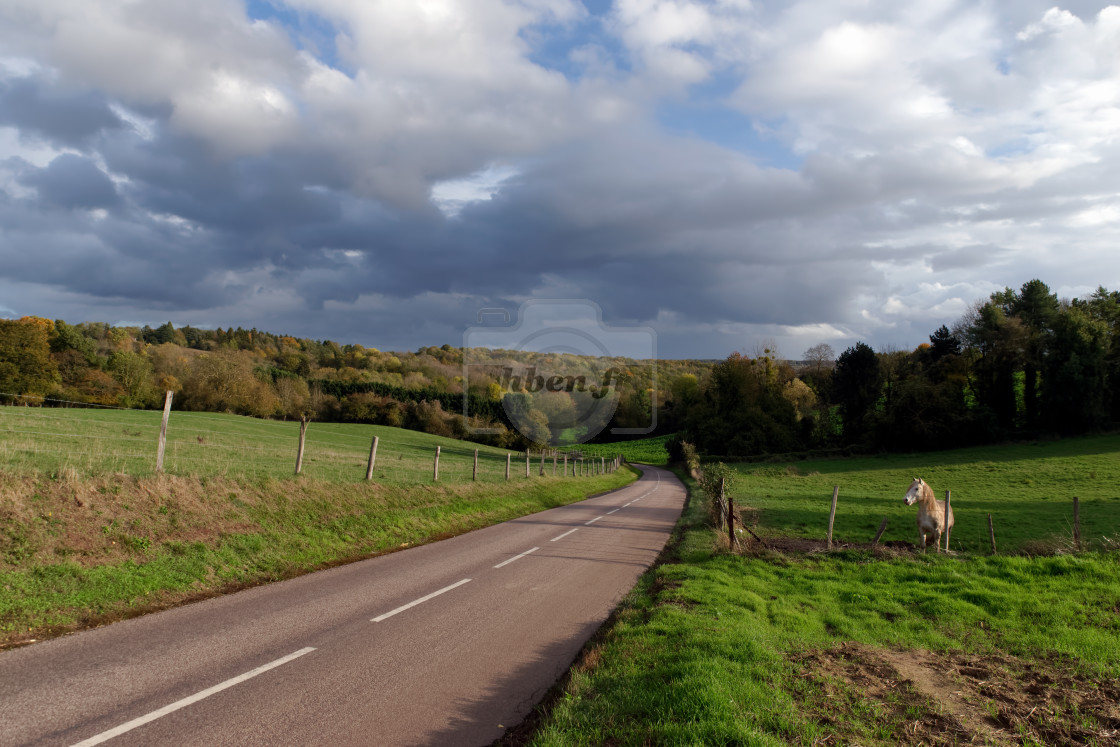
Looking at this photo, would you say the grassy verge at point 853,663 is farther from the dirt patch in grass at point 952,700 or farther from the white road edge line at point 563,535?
the white road edge line at point 563,535

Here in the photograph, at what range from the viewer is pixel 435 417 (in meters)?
80.5

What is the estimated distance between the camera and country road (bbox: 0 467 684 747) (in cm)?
471

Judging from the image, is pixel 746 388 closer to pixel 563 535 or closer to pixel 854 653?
pixel 563 535

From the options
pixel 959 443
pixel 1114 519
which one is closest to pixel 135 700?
pixel 1114 519

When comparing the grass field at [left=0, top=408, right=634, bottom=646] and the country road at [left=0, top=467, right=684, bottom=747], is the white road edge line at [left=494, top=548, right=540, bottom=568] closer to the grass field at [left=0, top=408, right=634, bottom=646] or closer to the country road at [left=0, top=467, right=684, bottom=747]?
the country road at [left=0, top=467, right=684, bottom=747]

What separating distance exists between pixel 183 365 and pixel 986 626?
257 ft

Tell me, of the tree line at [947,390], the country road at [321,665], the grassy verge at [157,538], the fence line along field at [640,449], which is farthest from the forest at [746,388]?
the country road at [321,665]

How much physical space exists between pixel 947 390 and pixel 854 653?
68874 mm

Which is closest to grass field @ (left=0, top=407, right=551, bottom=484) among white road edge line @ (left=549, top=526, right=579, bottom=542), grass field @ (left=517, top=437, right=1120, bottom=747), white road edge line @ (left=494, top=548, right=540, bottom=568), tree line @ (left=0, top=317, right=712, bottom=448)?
white road edge line @ (left=549, top=526, right=579, bottom=542)

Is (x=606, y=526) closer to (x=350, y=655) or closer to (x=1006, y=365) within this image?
(x=350, y=655)

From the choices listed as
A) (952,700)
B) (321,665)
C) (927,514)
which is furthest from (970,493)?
(321,665)

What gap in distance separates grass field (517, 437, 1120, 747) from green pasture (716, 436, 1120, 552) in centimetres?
455

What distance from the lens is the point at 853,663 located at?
616 cm

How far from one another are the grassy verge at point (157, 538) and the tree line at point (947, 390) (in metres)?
63.2
